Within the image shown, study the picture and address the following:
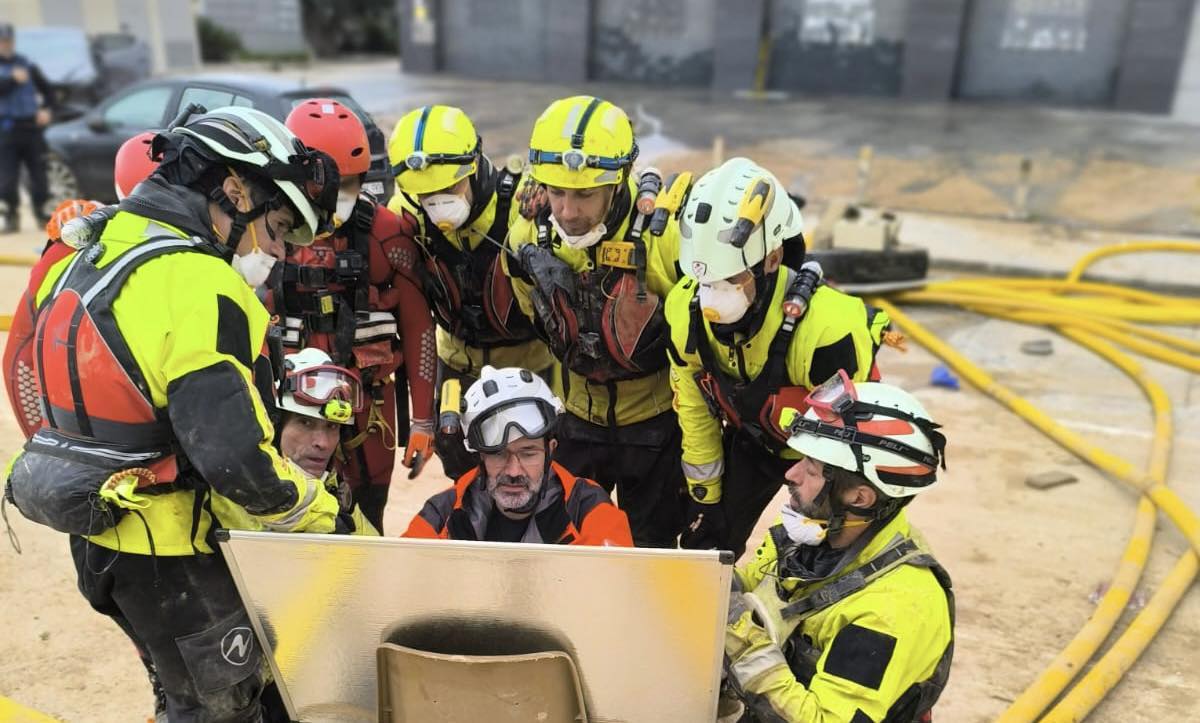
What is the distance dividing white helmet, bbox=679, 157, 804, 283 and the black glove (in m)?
1.07

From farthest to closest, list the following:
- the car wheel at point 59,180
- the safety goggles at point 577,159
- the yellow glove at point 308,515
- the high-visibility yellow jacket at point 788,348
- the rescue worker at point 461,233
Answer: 1. the car wheel at point 59,180
2. the rescue worker at point 461,233
3. the safety goggles at point 577,159
4. the high-visibility yellow jacket at point 788,348
5. the yellow glove at point 308,515

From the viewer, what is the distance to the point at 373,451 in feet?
13.1

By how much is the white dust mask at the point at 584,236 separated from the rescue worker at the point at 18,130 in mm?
9464

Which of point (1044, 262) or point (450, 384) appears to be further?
point (1044, 262)

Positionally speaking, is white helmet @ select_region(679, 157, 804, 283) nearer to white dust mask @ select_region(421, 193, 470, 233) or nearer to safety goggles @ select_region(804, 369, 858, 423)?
safety goggles @ select_region(804, 369, 858, 423)

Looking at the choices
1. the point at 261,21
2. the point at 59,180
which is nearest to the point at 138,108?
the point at 59,180

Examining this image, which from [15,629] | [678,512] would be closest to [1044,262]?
[678,512]

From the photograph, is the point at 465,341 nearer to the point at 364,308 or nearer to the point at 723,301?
the point at 364,308

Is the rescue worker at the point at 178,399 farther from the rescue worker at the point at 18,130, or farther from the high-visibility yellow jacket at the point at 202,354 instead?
the rescue worker at the point at 18,130

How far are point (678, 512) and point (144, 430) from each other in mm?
2306

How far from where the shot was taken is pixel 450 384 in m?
3.29

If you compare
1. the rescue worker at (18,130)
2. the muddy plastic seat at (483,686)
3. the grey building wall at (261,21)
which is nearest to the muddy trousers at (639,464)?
the muddy plastic seat at (483,686)

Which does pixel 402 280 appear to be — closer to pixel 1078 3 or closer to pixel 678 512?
pixel 678 512

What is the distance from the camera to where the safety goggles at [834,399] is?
8.52 ft
